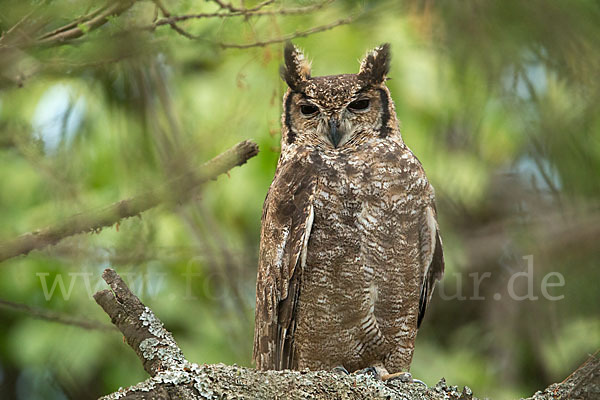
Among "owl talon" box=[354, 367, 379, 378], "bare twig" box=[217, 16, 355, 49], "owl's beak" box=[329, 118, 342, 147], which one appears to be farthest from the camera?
"owl's beak" box=[329, 118, 342, 147]

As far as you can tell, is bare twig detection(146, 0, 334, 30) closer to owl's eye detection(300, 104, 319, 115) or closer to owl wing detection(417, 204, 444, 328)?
owl's eye detection(300, 104, 319, 115)

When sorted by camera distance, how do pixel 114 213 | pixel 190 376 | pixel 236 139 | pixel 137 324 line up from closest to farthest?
1. pixel 190 376
2. pixel 137 324
3. pixel 114 213
4. pixel 236 139

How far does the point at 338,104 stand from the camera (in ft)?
9.55

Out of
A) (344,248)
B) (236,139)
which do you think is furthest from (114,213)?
(236,139)

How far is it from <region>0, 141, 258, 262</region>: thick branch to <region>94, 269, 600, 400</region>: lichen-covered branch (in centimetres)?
27

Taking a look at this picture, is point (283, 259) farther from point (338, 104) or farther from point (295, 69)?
point (295, 69)

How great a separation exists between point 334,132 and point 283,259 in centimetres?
58

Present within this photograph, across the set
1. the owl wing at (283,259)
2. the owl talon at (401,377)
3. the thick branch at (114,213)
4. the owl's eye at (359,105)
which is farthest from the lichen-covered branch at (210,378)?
the owl's eye at (359,105)

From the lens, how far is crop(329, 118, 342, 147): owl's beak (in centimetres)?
290

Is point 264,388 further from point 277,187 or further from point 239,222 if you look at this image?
point 239,222

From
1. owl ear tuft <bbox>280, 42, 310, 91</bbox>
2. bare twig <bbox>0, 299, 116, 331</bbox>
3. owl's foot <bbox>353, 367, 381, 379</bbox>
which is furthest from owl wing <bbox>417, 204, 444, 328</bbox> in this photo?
bare twig <bbox>0, 299, 116, 331</bbox>

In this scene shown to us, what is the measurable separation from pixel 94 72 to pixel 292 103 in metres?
1.19

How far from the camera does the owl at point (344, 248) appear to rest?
8.77 ft

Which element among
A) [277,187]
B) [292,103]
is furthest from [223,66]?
[277,187]
